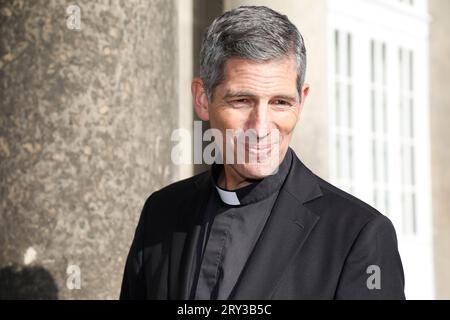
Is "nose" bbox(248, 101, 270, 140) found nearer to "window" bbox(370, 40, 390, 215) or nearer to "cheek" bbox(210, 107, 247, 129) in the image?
"cheek" bbox(210, 107, 247, 129)

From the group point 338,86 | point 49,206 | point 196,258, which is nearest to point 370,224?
point 196,258

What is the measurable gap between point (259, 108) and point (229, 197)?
32cm

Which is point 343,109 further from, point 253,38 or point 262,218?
point 253,38

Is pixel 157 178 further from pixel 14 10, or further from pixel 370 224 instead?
pixel 370 224

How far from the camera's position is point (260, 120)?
2330mm

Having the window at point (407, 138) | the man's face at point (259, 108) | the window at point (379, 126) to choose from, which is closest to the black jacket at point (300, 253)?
the man's face at point (259, 108)

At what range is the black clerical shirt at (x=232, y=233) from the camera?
2.41 meters

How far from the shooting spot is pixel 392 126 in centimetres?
1026

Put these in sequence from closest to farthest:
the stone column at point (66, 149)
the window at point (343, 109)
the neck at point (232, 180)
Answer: the neck at point (232, 180)
the stone column at point (66, 149)
the window at point (343, 109)

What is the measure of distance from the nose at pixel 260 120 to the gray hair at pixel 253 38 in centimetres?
12

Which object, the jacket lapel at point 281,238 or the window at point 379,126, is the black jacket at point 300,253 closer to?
the jacket lapel at point 281,238

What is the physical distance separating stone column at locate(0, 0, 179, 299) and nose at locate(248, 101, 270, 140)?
4.15ft

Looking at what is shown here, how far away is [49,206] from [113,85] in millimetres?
510

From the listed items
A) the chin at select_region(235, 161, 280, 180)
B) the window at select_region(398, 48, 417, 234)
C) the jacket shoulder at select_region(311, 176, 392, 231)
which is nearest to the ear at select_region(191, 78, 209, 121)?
the chin at select_region(235, 161, 280, 180)
